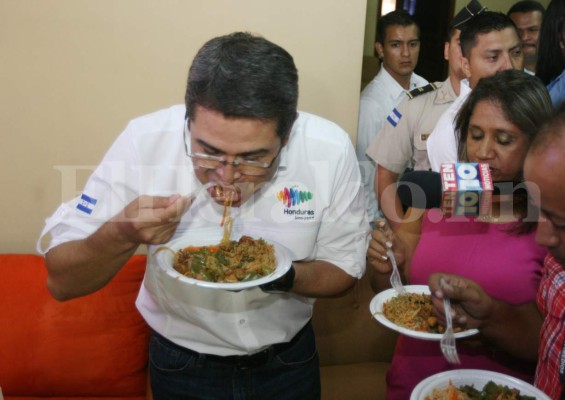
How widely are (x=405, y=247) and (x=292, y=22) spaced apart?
1441 mm

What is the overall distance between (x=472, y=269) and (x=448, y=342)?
0.35 m

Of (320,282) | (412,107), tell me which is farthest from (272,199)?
(412,107)

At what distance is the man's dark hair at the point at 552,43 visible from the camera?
271 centimetres

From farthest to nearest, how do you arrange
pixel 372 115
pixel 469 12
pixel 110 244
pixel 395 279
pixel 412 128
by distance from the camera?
pixel 372 115, pixel 469 12, pixel 412 128, pixel 395 279, pixel 110 244

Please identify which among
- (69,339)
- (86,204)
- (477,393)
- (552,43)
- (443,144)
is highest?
(552,43)

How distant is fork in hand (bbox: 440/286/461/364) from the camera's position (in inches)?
58.4

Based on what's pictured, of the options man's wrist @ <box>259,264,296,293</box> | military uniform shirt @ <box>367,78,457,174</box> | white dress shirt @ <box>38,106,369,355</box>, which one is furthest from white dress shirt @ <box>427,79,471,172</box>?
man's wrist @ <box>259,264,296,293</box>

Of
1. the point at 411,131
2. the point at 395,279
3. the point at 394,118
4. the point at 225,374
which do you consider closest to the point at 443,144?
the point at 411,131

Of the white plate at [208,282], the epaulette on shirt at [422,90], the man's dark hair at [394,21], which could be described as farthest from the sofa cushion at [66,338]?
the man's dark hair at [394,21]

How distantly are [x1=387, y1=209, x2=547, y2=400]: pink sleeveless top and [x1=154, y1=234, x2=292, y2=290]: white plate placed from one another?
1.73 ft

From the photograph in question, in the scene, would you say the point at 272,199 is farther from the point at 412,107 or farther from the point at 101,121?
the point at 412,107

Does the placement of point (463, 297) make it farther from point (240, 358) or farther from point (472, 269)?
point (240, 358)

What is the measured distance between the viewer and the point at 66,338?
2.75m

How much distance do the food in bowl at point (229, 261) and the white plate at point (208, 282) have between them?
0.07ft
